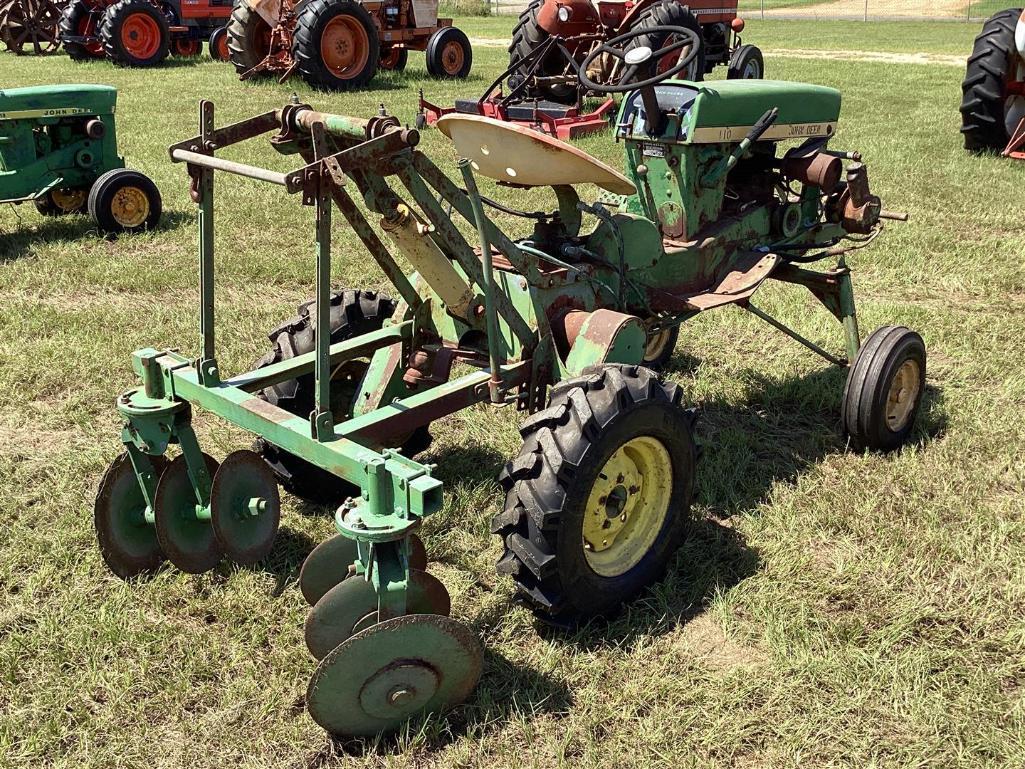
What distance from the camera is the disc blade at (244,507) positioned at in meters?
3.23

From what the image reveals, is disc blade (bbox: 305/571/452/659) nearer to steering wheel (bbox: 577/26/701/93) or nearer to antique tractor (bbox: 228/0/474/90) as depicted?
steering wheel (bbox: 577/26/701/93)

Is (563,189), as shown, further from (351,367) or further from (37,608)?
(37,608)

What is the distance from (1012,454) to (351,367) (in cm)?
296

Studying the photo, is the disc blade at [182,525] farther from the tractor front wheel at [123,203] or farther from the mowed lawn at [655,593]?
the tractor front wheel at [123,203]

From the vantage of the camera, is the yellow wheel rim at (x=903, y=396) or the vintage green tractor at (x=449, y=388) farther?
the yellow wheel rim at (x=903, y=396)

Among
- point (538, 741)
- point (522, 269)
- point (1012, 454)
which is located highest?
point (522, 269)

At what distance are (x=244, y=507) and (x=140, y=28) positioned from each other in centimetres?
1777

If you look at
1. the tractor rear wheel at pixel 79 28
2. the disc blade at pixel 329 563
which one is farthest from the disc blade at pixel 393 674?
the tractor rear wheel at pixel 79 28

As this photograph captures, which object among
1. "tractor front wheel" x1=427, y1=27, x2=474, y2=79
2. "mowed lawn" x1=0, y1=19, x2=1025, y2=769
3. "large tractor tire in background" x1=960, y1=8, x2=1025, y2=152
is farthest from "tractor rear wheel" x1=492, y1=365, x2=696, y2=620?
"tractor front wheel" x1=427, y1=27, x2=474, y2=79

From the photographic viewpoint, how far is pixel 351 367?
4.04 metres

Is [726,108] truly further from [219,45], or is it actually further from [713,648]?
[219,45]

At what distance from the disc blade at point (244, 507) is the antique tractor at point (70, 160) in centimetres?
517

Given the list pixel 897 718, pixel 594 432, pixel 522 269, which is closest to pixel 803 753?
pixel 897 718

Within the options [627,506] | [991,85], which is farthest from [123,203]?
[991,85]
